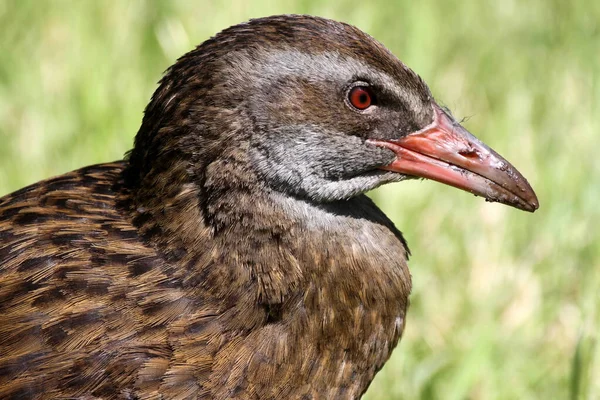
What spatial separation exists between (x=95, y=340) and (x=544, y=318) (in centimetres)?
209

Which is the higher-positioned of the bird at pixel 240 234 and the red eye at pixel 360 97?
the red eye at pixel 360 97

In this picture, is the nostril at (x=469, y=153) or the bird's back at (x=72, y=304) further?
the nostril at (x=469, y=153)

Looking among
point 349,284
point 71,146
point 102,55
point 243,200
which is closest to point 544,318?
point 349,284

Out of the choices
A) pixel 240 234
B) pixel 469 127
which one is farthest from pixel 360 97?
pixel 469 127

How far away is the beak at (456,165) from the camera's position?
303 centimetres

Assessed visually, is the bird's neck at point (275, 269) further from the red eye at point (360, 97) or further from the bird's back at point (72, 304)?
the red eye at point (360, 97)

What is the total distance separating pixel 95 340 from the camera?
2750mm

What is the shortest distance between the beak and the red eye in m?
0.14

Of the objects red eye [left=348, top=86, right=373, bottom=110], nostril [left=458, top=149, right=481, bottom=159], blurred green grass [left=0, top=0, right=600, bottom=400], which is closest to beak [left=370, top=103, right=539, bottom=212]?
nostril [left=458, top=149, right=481, bottom=159]

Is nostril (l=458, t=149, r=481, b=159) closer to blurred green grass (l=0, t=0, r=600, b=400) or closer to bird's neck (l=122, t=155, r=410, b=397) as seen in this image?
bird's neck (l=122, t=155, r=410, b=397)

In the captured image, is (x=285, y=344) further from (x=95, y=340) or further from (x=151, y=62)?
(x=151, y=62)

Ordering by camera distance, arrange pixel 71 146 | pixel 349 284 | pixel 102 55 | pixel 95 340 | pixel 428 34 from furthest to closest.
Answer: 1. pixel 428 34
2. pixel 102 55
3. pixel 71 146
4. pixel 349 284
5. pixel 95 340

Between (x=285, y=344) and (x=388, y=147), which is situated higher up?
(x=388, y=147)

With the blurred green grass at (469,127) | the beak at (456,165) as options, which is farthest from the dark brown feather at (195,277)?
the blurred green grass at (469,127)
